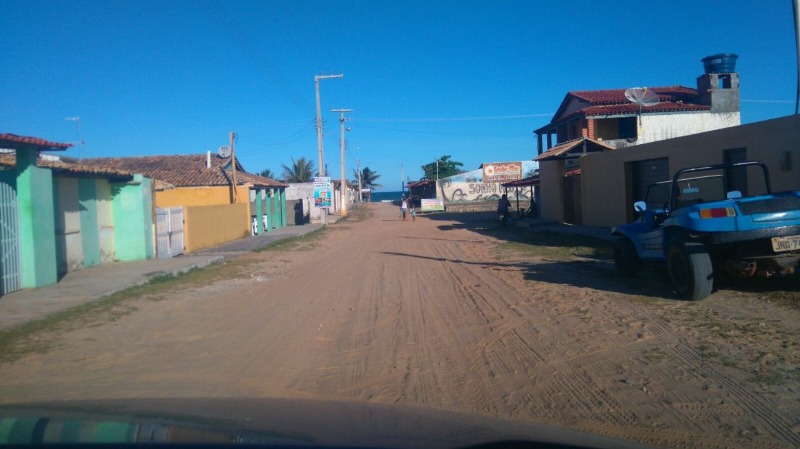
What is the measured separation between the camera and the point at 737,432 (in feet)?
14.6

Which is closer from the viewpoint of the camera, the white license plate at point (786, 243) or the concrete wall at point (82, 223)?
the white license plate at point (786, 243)

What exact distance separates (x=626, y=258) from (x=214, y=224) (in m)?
18.2

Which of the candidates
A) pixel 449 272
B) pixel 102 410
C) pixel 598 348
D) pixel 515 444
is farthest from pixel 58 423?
pixel 449 272

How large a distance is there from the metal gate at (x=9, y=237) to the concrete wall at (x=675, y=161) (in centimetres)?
1543

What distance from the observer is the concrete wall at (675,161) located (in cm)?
1309

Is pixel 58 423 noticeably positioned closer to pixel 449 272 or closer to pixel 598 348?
pixel 598 348

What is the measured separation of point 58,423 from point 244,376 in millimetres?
3634

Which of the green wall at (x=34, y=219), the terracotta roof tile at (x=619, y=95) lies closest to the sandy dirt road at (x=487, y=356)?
the green wall at (x=34, y=219)

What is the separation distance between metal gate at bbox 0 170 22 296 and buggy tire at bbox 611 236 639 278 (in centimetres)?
1139

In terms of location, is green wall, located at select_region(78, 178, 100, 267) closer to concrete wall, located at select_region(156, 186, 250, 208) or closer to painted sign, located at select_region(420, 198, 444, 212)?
concrete wall, located at select_region(156, 186, 250, 208)

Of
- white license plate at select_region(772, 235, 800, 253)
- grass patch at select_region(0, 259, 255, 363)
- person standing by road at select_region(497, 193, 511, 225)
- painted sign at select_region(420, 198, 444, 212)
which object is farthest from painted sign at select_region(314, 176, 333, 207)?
white license plate at select_region(772, 235, 800, 253)

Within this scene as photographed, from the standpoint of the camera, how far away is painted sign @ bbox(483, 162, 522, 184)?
193ft

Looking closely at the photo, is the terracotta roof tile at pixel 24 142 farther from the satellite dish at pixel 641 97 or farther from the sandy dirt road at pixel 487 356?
the satellite dish at pixel 641 97

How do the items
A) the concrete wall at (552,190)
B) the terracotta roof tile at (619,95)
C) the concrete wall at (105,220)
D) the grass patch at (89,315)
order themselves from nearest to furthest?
the grass patch at (89,315)
the concrete wall at (105,220)
the concrete wall at (552,190)
the terracotta roof tile at (619,95)
